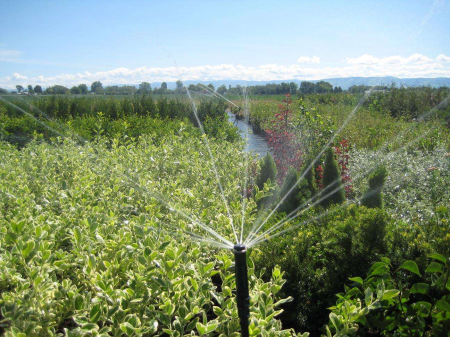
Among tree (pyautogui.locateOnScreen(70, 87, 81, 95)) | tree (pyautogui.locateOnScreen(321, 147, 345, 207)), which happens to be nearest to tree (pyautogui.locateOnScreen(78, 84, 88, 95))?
tree (pyautogui.locateOnScreen(70, 87, 81, 95))

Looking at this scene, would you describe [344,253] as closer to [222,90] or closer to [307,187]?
[307,187]

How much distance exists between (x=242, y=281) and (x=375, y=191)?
281cm

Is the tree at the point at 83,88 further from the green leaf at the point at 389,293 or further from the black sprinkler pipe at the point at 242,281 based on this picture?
the green leaf at the point at 389,293

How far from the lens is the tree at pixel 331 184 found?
377cm

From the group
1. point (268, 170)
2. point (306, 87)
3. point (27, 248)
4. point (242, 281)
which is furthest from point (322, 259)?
point (306, 87)

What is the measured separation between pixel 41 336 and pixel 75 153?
353cm

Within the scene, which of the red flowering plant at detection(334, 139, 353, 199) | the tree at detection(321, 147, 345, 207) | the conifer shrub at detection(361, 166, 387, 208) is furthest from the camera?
the red flowering plant at detection(334, 139, 353, 199)

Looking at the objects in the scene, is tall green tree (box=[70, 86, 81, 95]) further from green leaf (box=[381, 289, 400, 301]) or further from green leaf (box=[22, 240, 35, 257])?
→ green leaf (box=[381, 289, 400, 301])

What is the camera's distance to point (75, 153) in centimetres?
461

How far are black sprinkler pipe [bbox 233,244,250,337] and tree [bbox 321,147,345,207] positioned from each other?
9.22ft

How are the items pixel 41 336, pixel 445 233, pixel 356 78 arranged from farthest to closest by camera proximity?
pixel 356 78 < pixel 445 233 < pixel 41 336

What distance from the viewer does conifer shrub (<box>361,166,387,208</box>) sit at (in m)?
3.39

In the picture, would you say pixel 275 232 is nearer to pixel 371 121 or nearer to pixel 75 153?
pixel 75 153

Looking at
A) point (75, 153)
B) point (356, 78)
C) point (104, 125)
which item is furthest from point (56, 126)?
point (356, 78)
